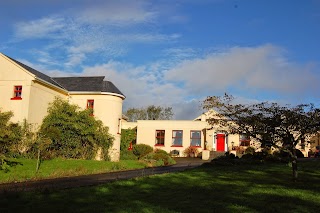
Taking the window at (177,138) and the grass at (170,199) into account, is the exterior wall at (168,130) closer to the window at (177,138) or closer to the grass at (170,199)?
the window at (177,138)

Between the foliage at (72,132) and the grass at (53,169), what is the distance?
115 inches

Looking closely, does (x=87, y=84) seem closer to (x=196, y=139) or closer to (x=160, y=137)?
(x=160, y=137)

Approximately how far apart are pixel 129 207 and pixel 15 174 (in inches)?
485

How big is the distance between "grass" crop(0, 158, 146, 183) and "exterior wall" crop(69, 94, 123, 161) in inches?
221

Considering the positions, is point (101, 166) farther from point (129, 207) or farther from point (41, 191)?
point (129, 207)

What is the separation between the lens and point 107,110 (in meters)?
32.6

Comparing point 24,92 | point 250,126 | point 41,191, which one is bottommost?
point 41,191

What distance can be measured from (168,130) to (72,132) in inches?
746

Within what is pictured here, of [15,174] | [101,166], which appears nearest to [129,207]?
[15,174]

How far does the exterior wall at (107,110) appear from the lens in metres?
32.5

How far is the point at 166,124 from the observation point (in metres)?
45.7

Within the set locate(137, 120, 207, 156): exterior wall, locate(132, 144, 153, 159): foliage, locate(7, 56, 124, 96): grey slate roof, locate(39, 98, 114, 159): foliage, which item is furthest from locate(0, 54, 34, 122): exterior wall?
locate(137, 120, 207, 156): exterior wall

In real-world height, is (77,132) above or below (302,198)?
above

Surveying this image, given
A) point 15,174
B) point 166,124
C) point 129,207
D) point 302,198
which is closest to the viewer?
point 129,207
